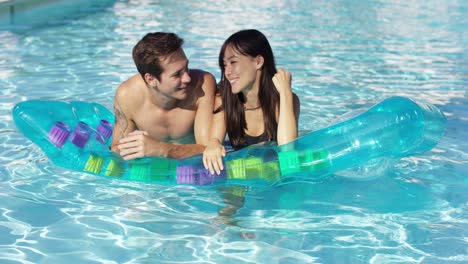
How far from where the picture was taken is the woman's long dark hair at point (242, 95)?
163 inches

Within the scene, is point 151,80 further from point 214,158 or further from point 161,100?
point 214,158

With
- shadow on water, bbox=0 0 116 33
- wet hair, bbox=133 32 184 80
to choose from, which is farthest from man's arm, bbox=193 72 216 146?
shadow on water, bbox=0 0 116 33

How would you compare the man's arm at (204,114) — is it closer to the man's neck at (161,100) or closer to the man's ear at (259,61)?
the man's neck at (161,100)

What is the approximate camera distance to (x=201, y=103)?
439 cm

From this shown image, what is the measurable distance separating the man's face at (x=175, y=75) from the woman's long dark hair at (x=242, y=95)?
0.22 m

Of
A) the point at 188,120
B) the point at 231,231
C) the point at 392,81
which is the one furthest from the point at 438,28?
Result: the point at 231,231

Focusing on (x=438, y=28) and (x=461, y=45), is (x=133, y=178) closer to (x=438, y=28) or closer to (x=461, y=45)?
(x=461, y=45)

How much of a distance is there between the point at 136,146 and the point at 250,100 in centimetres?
76

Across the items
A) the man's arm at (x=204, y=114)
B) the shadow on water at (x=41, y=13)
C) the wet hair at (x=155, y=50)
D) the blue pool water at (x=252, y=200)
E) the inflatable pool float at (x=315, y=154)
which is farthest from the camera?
the shadow on water at (x=41, y=13)

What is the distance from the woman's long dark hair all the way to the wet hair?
0.96ft

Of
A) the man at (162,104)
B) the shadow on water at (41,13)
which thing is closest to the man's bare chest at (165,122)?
the man at (162,104)

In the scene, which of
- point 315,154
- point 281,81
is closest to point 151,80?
point 281,81

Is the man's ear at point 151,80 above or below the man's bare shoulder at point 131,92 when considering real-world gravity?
above

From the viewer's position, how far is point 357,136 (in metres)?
4.00
